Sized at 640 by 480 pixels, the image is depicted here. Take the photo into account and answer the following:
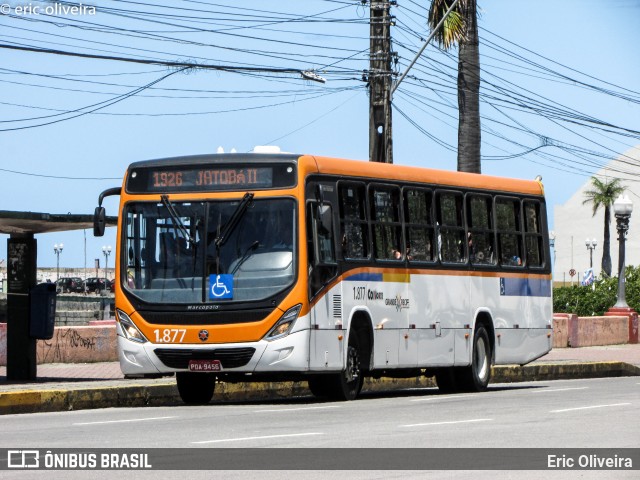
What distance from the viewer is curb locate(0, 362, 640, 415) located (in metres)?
19.7

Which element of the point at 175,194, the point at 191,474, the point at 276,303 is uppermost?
the point at 175,194

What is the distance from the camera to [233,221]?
20.1 metres

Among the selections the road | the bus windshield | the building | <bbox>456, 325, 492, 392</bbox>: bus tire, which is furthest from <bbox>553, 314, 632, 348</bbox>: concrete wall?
the building

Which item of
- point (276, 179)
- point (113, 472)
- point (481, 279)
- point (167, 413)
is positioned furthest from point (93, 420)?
point (481, 279)

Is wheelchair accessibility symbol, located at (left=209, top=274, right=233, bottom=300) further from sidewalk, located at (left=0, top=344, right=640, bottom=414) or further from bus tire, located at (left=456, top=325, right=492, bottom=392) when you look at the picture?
bus tire, located at (left=456, top=325, right=492, bottom=392)

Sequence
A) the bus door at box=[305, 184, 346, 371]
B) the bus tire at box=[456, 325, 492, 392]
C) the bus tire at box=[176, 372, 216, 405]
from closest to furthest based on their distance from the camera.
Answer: the bus door at box=[305, 184, 346, 371] < the bus tire at box=[176, 372, 216, 405] < the bus tire at box=[456, 325, 492, 392]

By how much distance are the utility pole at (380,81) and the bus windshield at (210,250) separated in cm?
1113

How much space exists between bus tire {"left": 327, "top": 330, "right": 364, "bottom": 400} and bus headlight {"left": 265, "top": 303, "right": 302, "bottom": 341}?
152 centimetres

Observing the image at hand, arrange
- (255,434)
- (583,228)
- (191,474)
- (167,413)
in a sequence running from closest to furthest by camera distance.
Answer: (191,474), (255,434), (167,413), (583,228)

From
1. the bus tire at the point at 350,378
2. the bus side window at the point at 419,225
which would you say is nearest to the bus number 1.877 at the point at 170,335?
the bus tire at the point at 350,378

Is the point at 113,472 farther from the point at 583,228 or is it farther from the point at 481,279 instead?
the point at 583,228

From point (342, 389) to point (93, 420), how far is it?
466cm

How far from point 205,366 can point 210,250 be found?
1.46m

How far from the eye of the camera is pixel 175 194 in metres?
20.5
